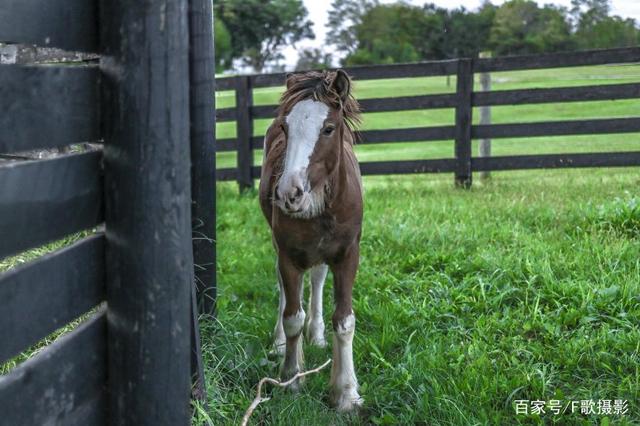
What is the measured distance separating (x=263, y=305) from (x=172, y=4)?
3349mm

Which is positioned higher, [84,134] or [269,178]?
[84,134]

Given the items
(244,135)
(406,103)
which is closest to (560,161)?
(406,103)

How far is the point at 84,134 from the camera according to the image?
74.4 inches

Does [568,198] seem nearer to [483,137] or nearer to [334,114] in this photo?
[483,137]

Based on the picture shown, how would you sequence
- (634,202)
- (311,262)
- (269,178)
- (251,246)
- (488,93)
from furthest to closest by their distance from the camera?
(488,93)
(251,246)
(634,202)
(269,178)
(311,262)

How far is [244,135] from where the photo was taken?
10.5 m

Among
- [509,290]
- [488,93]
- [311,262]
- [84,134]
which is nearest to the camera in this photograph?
[84,134]

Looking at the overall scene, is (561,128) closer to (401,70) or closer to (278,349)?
(401,70)

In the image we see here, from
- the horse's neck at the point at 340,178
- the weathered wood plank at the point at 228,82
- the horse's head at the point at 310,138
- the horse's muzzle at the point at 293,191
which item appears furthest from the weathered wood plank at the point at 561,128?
the horse's muzzle at the point at 293,191

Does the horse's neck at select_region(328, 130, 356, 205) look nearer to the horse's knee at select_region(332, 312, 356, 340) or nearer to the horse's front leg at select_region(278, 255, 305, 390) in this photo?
the horse's front leg at select_region(278, 255, 305, 390)

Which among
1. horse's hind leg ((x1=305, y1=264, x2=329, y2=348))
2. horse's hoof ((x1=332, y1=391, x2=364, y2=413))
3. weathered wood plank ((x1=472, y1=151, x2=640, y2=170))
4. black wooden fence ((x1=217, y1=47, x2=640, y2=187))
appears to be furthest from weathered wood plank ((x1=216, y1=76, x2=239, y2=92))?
horse's hoof ((x1=332, y1=391, x2=364, y2=413))

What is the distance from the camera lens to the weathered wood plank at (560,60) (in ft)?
29.4

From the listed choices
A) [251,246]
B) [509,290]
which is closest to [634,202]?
[509,290]

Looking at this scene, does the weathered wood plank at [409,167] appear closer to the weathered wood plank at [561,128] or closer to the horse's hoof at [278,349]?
the weathered wood plank at [561,128]
